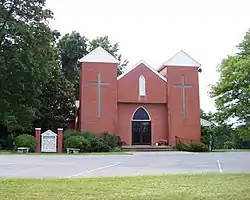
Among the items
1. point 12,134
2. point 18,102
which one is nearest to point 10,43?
point 18,102

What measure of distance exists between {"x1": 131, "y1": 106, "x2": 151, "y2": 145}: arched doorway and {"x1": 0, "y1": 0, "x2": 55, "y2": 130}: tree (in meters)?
9.20

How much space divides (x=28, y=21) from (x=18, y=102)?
7190mm

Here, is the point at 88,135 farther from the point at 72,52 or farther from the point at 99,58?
the point at 72,52

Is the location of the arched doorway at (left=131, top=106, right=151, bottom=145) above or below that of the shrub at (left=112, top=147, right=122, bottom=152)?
above

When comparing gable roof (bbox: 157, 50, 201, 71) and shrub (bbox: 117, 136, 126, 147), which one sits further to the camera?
gable roof (bbox: 157, 50, 201, 71)

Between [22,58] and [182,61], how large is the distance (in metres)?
14.9

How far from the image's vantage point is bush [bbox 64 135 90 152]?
32562 mm

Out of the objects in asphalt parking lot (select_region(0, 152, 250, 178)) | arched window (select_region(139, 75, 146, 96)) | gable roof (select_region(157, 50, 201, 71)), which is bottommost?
asphalt parking lot (select_region(0, 152, 250, 178))

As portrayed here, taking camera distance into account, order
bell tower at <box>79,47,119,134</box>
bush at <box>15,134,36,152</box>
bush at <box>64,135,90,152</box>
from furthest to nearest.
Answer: bell tower at <box>79,47,119,134</box>
bush at <box>64,135,90,152</box>
bush at <box>15,134,36,152</box>

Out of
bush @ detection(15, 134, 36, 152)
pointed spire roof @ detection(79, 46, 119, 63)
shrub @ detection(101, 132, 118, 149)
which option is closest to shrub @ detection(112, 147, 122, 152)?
shrub @ detection(101, 132, 118, 149)

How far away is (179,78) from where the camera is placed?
39219mm

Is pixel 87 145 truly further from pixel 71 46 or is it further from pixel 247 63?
pixel 71 46

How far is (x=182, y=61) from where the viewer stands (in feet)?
130

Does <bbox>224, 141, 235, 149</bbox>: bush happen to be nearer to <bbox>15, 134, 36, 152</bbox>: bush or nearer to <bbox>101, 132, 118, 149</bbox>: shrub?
<bbox>101, 132, 118, 149</bbox>: shrub
